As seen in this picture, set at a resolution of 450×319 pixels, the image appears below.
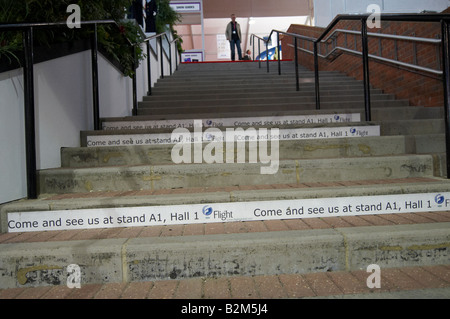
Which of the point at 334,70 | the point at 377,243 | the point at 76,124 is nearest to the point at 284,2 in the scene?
the point at 334,70

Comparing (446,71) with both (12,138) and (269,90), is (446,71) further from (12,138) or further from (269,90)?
(269,90)

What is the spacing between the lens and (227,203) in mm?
2027

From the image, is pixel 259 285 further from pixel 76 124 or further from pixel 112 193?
pixel 76 124

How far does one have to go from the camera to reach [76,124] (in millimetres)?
3131

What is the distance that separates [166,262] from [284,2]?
17994mm

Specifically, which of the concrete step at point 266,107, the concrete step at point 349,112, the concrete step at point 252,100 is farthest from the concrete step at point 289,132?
the concrete step at point 252,100

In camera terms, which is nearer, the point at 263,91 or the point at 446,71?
the point at 446,71

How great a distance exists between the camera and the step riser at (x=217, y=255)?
1.63 meters

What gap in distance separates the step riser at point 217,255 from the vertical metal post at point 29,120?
607 mm

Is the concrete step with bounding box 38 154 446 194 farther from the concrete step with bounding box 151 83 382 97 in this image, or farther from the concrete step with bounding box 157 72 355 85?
the concrete step with bounding box 157 72 355 85

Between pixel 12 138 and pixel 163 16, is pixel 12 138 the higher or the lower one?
the lower one

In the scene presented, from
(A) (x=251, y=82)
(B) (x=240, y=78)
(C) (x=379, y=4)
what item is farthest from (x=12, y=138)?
(C) (x=379, y=4)

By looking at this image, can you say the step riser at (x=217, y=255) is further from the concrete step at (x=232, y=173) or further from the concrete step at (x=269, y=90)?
the concrete step at (x=269, y=90)

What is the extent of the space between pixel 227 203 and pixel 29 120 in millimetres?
1416
